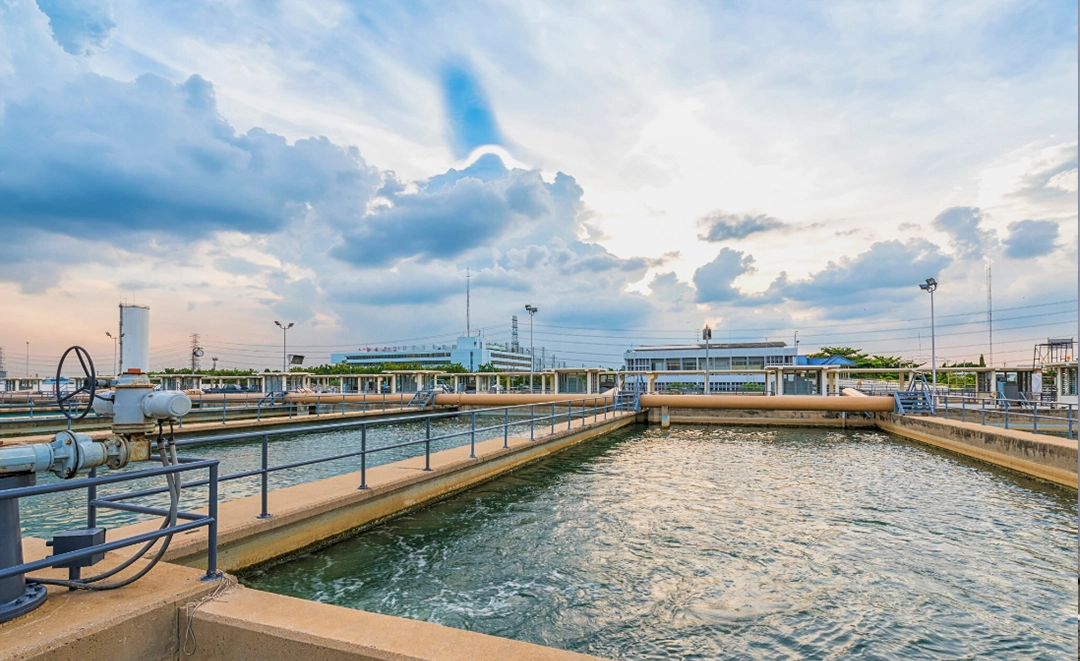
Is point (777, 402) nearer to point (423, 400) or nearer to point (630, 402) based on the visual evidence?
point (630, 402)

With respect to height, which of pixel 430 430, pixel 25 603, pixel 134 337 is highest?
pixel 134 337

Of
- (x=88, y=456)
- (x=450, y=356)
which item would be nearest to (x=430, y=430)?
(x=88, y=456)

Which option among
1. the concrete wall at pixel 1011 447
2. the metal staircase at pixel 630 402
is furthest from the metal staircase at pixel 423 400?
the concrete wall at pixel 1011 447

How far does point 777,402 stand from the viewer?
79.9 feet

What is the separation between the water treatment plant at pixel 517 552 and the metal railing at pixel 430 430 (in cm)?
14

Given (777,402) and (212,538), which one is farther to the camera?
(777,402)

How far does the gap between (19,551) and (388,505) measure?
5285mm

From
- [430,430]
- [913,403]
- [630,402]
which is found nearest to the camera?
[430,430]

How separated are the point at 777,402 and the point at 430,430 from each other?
1526 centimetres

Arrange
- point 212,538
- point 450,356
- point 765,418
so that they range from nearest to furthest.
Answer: point 212,538, point 765,418, point 450,356

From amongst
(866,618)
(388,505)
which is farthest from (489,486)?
(866,618)

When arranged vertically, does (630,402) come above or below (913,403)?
below

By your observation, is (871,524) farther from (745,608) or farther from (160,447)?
(160,447)

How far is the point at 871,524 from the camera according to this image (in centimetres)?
811
